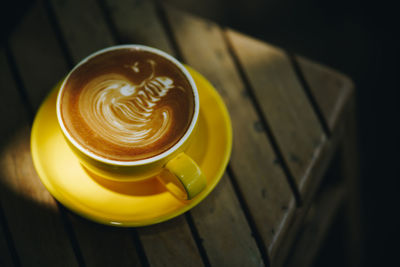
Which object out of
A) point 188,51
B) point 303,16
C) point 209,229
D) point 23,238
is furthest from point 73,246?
point 303,16

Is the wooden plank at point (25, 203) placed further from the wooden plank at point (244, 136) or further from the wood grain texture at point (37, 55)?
the wooden plank at point (244, 136)

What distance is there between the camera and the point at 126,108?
538 mm

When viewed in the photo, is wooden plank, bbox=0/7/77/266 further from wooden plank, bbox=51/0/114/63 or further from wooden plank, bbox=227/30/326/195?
wooden plank, bbox=227/30/326/195

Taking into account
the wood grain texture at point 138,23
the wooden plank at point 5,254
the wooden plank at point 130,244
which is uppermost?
the wood grain texture at point 138,23

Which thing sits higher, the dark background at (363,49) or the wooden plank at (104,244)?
the wooden plank at (104,244)

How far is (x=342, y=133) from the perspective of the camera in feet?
2.57

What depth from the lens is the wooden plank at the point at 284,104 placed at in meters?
0.69

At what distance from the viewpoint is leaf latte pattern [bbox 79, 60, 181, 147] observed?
0.52 m

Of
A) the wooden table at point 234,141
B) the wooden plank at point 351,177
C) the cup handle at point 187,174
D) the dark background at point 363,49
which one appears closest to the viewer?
the cup handle at point 187,174

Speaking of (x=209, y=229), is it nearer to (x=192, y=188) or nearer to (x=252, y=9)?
(x=192, y=188)

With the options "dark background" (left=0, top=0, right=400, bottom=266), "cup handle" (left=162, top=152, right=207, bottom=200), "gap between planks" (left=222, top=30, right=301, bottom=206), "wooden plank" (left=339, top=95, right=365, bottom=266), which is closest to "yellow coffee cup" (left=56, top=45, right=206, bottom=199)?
"cup handle" (left=162, top=152, right=207, bottom=200)

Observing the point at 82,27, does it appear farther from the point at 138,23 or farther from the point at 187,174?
the point at 187,174

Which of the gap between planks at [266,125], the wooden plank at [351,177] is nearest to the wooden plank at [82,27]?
the gap between planks at [266,125]

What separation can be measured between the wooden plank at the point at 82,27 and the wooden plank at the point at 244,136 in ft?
0.52
